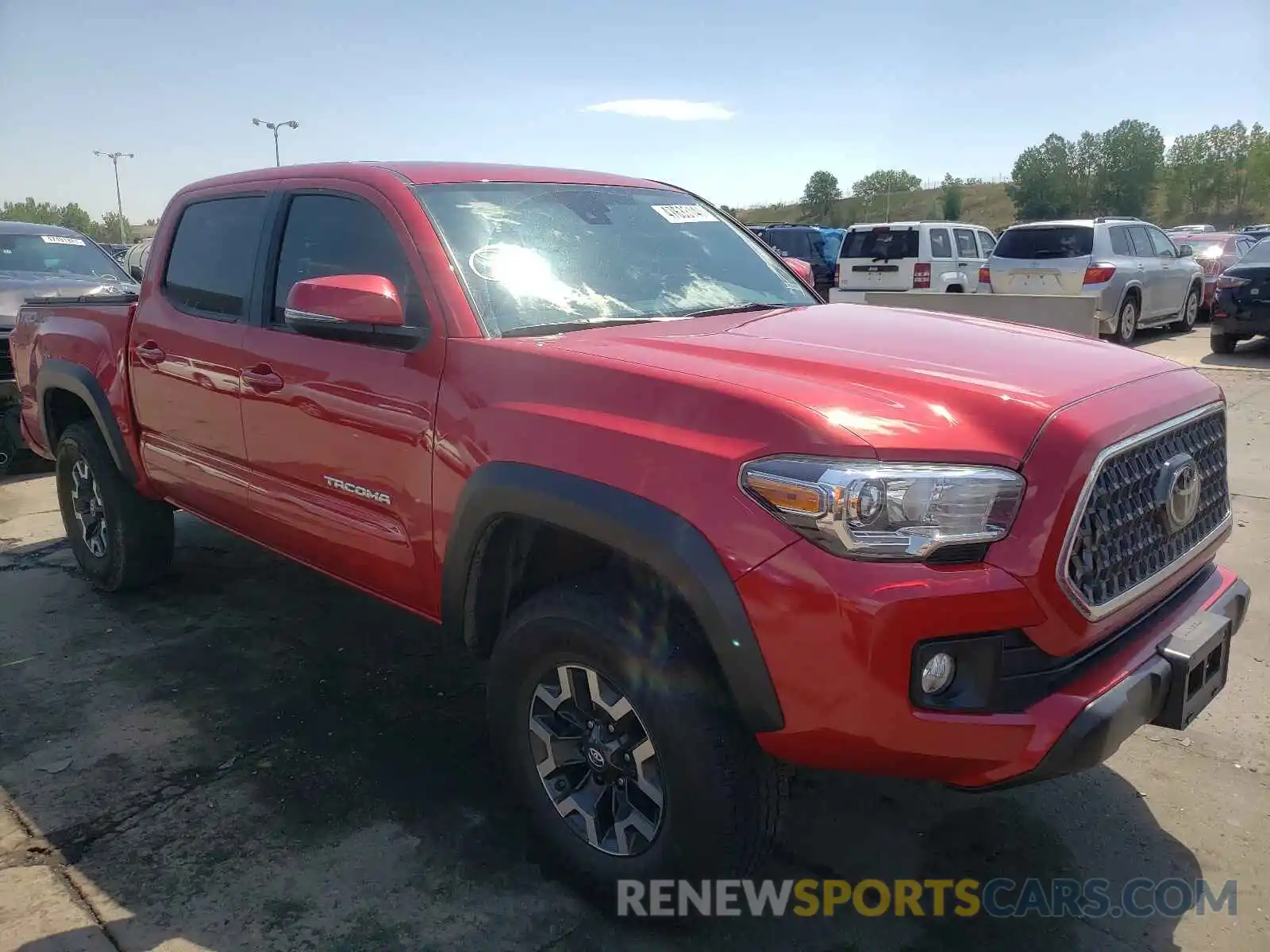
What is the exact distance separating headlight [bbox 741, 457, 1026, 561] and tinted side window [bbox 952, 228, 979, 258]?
1603cm

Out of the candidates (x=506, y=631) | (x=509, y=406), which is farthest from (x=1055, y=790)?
(x=509, y=406)

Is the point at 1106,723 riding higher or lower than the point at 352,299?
lower

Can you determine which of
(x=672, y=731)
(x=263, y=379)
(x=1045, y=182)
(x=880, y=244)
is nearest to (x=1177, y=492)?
(x=672, y=731)

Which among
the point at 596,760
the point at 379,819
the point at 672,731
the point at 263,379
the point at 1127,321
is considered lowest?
the point at 379,819

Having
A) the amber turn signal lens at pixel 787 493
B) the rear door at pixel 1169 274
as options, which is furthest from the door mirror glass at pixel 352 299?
the rear door at pixel 1169 274

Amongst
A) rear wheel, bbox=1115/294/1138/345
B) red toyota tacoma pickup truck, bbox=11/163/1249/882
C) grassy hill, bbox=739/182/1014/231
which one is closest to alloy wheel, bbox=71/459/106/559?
red toyota tacoma pickup truck, bbox=11/163/1249/882

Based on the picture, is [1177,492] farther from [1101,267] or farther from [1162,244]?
[1162,244]

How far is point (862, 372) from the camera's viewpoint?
2.34 metres

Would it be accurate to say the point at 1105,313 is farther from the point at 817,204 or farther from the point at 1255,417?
the point at 817,204

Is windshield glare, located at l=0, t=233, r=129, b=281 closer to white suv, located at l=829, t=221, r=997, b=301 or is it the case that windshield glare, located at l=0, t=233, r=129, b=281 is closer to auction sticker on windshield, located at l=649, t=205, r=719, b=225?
auction sticker on windshield, located at l=649, t=205, r=719, b=225

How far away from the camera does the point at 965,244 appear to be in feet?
56.4

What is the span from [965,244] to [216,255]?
1555cm

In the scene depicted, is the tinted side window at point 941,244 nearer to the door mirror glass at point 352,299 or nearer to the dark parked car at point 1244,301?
the dark parked car at point 1244,301

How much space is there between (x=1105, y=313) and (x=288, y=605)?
11292 mm
